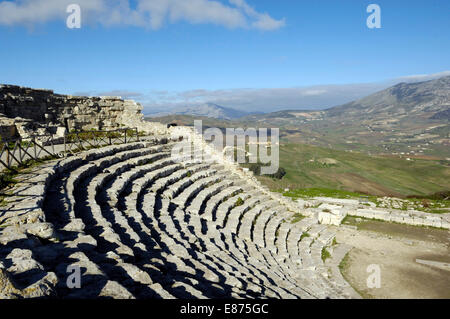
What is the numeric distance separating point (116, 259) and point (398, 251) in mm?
13436

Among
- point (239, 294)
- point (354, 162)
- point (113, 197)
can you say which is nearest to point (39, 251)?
point (239, 294)

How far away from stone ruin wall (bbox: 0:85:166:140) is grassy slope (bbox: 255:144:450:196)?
103 feet

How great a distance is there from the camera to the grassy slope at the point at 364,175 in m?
55.7

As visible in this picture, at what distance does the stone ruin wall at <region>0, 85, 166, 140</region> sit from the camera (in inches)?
547

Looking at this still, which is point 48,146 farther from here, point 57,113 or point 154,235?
point 154,235

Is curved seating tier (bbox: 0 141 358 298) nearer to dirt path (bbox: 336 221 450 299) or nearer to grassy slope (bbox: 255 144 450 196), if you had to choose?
dirt path (bbox: 336 221 450 299)

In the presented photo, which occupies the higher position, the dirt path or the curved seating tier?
the curved seating tier

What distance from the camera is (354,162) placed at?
8262 centimetres

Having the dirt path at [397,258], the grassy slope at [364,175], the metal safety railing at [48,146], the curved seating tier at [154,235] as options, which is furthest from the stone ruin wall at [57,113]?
the grassy slope at [364,175]

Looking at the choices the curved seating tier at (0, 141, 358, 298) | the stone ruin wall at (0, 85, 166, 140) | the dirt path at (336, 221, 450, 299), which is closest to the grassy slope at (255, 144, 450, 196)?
the stone ruin wall at (0, 85, 166, 140)

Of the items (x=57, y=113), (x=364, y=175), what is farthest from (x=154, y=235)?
(x=364, y=175)

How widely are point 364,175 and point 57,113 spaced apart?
67.0 meters

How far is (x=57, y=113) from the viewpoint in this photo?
17.9 m
